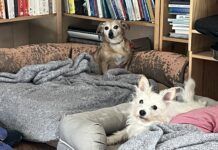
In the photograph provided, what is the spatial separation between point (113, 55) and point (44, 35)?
76 cm

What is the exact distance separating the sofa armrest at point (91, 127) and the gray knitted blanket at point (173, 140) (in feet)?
0.61

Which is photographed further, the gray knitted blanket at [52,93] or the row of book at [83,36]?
the row of book at [83,36]

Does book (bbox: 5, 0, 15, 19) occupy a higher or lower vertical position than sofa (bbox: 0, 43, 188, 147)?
higher

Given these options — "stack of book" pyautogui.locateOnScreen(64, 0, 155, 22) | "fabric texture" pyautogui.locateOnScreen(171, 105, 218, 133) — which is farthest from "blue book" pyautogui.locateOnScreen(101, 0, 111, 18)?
"fabric texture" pyautogui.locateOnScreen(171, 105, 218, 133)

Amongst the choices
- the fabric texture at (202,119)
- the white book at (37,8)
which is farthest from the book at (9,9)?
the fabric texture at (202,119)

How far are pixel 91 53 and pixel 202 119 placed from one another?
149 centimetres

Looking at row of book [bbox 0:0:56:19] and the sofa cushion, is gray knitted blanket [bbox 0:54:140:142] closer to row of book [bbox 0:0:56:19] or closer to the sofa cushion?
the sofa cushion

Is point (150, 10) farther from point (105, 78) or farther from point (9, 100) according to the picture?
point (9, 100)

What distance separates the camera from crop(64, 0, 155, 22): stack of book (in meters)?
2.91

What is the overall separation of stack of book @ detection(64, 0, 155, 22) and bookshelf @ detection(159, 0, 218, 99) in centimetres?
16

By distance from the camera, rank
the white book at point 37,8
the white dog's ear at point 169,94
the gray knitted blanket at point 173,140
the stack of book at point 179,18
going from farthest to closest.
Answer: the white book at point 37,8
the stack of book at point 179,18
the white dog's ear at point 169,94
the gray knitted blanket at point 173,140

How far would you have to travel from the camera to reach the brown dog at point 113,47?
2990 millimetres

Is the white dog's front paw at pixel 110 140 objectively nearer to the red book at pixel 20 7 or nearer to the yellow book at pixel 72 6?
the red book at pixel 20 7

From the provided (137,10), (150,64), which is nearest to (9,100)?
(150,64)
